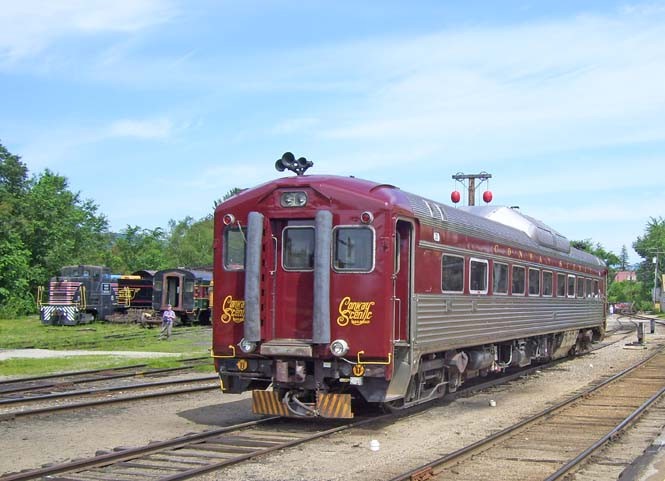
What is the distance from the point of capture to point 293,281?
10.5 m

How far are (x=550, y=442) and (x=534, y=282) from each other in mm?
7737

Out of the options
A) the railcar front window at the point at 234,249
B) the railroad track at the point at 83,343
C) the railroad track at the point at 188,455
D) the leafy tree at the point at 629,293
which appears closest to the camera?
the railroad track at the point at 188,455

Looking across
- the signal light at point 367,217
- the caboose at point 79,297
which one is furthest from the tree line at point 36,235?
the signal light at point 367,217

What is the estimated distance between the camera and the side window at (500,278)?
14406mm

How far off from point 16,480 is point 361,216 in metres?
5.11

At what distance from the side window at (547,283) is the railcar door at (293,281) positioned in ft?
30.9

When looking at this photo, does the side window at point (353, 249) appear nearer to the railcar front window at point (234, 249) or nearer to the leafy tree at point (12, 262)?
the railcar front window at point (234, 249)

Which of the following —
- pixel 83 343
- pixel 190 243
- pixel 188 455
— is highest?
pixel 190 243

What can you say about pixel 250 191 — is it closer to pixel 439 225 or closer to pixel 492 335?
pixel 439 225

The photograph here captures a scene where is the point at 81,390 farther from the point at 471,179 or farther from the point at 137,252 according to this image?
the point at 137,252

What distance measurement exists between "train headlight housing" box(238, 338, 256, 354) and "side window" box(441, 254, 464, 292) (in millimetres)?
3234

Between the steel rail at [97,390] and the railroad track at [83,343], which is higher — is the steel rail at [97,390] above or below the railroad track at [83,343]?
above

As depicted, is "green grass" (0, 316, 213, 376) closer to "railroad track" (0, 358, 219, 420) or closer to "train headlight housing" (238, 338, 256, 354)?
"railroad track" (0, 358, 219, 420)

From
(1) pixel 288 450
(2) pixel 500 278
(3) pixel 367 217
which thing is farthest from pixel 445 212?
(1) pixel 288 450
